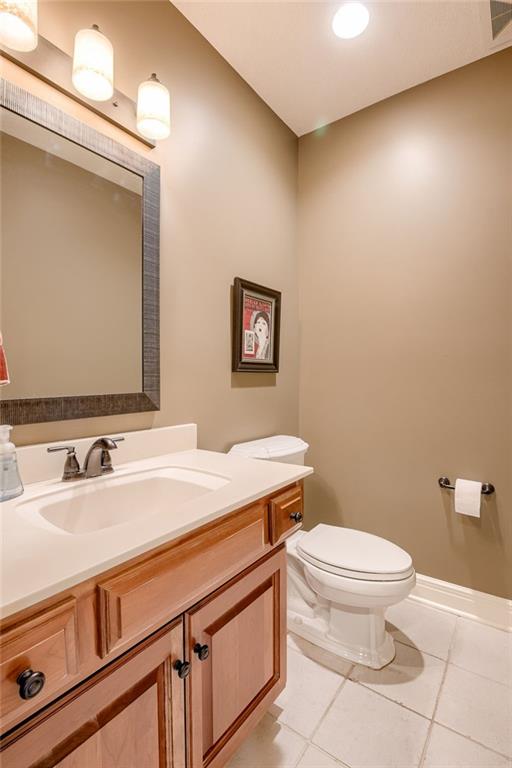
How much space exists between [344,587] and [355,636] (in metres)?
0.29

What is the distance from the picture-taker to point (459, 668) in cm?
145

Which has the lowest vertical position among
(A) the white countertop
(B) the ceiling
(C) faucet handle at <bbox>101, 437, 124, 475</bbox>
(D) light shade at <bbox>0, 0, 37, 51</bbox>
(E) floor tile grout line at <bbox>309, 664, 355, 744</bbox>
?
(E) floor tile grout line at <bbox>309, 664, 355, 744</bbox>

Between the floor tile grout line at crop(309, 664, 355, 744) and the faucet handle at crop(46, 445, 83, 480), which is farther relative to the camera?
the floor tile grout line at crop(309, 664, 355, 744)

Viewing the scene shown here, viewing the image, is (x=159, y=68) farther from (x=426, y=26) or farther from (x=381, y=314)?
(x=381, y=314)

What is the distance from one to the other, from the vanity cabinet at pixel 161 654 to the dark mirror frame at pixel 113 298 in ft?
1.94

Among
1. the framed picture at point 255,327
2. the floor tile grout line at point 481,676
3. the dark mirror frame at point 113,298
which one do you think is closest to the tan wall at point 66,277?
the dark mirror frame at point 113,298

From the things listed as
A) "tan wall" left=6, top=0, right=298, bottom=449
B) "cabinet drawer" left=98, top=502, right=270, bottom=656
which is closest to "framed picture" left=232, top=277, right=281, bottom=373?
"tan wall" left=6, top=0, right=298, bottom=449

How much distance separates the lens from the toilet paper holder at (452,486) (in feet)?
5.60

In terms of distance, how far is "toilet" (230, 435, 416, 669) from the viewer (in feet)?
4.50

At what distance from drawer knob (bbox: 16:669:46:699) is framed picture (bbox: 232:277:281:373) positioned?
4.46 ft

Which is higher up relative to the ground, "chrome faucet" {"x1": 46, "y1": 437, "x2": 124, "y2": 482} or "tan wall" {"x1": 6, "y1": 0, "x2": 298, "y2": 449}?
"tan wall" {"x1": 6, "y1": 0, "x2": 298, "y2": 449}

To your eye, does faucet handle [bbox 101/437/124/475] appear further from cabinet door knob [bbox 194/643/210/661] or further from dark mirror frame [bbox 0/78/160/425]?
cabinet door knob [bbox 194/643/210/661]

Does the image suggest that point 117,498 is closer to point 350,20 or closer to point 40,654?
point 40,654

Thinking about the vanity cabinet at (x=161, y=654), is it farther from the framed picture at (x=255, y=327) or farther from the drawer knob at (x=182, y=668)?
the framed picture at (x=255, y=327)
